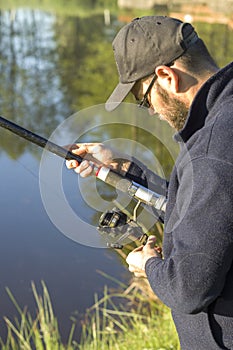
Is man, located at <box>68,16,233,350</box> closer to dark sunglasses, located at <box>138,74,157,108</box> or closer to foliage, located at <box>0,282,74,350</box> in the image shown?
dark sunglasses, located at <box>138,74,157,108</box>

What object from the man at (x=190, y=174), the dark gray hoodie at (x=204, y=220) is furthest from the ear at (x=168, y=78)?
the dark gray hoodie at (x=204, y=220)

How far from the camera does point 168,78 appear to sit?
5.42ft

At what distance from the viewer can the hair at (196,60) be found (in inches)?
65.0

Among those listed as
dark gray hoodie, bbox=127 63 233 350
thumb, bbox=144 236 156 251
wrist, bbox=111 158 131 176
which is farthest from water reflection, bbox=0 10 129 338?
dark gray hoodie, bbox=127 63 233 350

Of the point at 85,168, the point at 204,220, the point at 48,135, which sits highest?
the point at 204,220

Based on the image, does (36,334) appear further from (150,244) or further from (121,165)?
(150,244)

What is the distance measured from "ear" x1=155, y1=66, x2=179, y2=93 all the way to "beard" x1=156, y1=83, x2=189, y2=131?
18mm

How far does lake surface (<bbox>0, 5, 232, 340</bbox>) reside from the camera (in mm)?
4770

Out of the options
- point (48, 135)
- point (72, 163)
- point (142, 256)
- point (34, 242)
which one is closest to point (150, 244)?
point (142, 256)

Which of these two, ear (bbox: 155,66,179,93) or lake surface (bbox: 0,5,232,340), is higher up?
ear (bbox: 155,66,179,93)

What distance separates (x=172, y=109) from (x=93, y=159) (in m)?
0.52

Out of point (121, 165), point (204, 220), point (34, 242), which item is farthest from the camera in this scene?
point (34, 242)

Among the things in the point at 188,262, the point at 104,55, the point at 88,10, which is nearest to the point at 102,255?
the point at 188,262

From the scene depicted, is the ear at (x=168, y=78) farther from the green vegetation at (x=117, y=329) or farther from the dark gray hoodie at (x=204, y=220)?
the green vegetation at (x=117, y=329)
